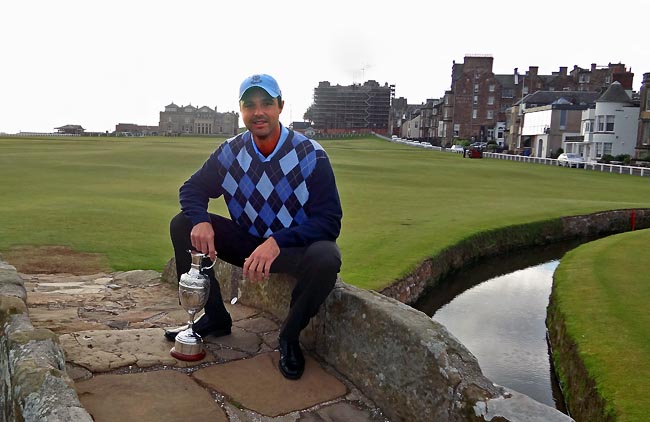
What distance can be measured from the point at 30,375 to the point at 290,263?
211 cm

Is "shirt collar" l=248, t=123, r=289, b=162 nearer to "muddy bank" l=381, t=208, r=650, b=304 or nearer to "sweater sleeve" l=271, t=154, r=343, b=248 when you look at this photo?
"sweater sleeve" l=271, t=154, r=343, b=248

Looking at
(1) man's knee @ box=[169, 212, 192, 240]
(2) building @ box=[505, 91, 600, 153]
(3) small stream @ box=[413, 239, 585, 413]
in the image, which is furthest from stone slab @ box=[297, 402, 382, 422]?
(2) building @ box=[505, 91, 600, 153]

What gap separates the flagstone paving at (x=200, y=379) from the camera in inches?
156

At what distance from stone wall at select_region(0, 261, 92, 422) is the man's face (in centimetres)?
216

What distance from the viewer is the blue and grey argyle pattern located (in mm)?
4859

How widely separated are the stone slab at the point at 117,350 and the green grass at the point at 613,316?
468 cm

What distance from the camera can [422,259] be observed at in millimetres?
13875

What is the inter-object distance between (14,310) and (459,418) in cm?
309

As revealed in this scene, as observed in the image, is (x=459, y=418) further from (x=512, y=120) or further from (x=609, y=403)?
(x=512, y=120)

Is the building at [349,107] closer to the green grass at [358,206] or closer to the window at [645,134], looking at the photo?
the window at [645,134]

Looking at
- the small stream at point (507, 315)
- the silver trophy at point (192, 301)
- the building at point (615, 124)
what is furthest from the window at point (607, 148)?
the silver trophy at point (192, 301)

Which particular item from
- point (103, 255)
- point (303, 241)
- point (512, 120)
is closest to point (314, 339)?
point (303, 241)

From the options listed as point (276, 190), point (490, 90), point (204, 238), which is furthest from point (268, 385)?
point (490, 90)

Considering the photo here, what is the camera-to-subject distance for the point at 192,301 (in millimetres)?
4719
